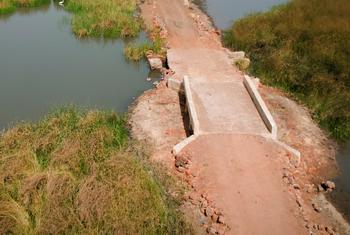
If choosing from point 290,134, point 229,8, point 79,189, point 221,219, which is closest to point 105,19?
point 229,8

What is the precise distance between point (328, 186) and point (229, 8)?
15175 mm

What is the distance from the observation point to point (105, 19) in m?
19.8

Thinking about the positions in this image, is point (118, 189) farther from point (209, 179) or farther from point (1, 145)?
point (1, 145)

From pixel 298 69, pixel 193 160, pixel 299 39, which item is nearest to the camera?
pixel 193 160

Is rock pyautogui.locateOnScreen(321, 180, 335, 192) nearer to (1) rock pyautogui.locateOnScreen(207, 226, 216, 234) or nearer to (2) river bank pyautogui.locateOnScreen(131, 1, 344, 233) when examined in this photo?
(2) river bank pyautogui.locateOnScreen(131, 1, 344, 233)

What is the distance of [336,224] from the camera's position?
9148mm

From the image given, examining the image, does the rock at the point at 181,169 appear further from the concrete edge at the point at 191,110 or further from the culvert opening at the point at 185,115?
the culvert opening at the point at 185,115

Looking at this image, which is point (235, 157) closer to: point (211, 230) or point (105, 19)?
point (211, 230)

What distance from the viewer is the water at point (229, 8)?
21969 mm

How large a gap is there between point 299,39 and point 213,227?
10.5 metres

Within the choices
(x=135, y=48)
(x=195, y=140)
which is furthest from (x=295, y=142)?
(x=135, y=48)

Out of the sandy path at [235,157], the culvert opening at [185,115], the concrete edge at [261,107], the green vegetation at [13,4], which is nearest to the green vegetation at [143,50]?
the sandy path at [235,157]

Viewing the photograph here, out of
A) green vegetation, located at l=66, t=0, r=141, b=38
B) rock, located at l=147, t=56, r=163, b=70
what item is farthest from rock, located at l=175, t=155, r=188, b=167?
green vegetation, located at l=66, t=0, r=141, b=38

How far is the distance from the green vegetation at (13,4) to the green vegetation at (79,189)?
13.0 meters
